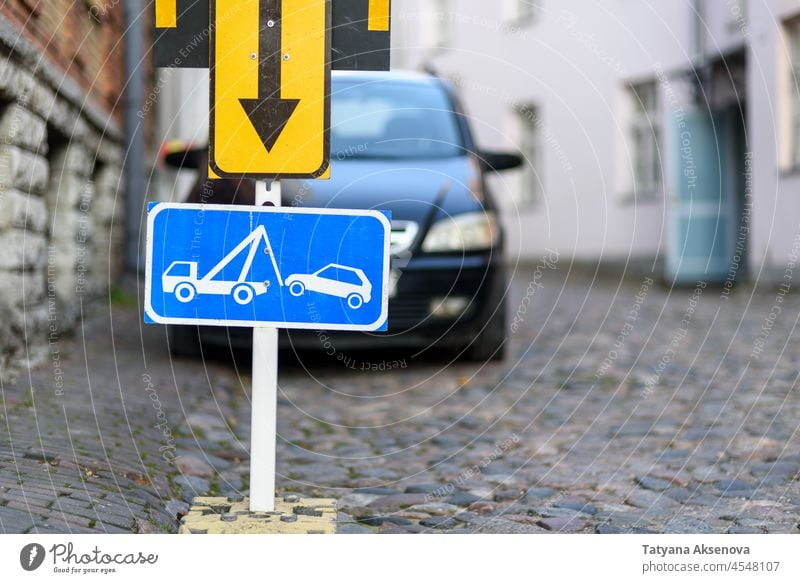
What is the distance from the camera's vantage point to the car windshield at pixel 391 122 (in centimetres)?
724

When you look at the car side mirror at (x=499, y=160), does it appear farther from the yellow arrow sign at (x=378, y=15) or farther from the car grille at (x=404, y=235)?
the yellow arrow sign at (x=378, y=15)

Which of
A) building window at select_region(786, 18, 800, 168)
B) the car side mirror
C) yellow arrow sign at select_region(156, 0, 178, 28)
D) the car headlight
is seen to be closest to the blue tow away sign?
yellow arrow sign at select_region(156, 0, 178, 28)

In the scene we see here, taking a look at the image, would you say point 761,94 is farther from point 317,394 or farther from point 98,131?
point 317,394

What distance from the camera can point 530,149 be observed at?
65.7 ft

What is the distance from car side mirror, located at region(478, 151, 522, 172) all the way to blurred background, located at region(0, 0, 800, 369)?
151 centimetres

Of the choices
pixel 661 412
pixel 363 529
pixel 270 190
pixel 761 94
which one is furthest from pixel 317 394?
pixel 761 94

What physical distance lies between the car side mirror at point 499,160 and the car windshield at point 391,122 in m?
0.26

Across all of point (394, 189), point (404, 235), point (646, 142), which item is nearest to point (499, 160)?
point (394, 189)

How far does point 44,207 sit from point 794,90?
29.9 feet

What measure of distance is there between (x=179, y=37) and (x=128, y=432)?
75.5 inches

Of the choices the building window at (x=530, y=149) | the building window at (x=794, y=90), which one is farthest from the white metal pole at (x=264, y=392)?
the building window at (x=530, y=149)

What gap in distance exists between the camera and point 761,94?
1346cm

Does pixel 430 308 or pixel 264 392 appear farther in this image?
pixel 430 308

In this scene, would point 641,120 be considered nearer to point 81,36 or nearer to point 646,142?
point 646,142
